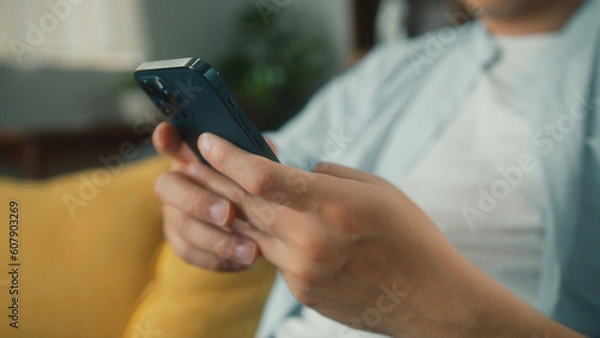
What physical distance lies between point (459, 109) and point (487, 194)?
119mm

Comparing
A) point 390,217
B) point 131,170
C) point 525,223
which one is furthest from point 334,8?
point 390,217

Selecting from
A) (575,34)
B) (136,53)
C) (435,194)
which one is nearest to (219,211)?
(435,194)

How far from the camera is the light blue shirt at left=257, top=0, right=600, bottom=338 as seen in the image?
473mm

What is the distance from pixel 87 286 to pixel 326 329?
24 cm

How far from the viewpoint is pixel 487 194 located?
0.49 m

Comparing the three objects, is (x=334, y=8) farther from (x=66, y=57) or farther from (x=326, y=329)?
(x=326, y=329)

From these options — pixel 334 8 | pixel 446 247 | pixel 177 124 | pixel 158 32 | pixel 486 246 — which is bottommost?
pixel 334 8

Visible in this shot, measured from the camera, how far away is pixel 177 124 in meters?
0.38

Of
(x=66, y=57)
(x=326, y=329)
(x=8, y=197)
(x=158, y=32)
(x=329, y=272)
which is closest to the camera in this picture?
(x=329, y=272)

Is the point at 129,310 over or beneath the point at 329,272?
beneath

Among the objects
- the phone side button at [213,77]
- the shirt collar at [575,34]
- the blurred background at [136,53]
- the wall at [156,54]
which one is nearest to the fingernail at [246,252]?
the phone side button at [213,77]

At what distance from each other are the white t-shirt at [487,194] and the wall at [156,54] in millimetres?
1364

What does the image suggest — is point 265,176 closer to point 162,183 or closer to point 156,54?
point 162,183

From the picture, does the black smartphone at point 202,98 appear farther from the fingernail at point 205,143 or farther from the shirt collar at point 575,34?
the shirt collar at point 575,34
